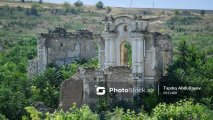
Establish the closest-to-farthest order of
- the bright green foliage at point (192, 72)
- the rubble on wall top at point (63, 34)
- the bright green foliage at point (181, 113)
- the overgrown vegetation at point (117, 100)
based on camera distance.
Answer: the bright green foliage at point (181, 113), the overgrown vegetation at point (117, 100), the bright green foliage at point (192, 72), the rubble on wall top at point (63, 34)

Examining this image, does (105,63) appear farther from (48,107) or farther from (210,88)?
(210,88)

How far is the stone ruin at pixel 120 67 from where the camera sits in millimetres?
32656

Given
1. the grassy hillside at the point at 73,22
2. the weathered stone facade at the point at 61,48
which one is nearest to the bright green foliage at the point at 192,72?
the weathered stone facade at the point at 61,48

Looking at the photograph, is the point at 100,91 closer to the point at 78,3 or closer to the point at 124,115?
the point at 124,115

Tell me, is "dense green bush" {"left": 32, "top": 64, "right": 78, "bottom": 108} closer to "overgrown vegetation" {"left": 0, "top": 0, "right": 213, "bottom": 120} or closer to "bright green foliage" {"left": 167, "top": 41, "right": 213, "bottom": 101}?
"overgrown vegetation" {"left": 0, "top": 0, "right": 213, "bottom": 120}

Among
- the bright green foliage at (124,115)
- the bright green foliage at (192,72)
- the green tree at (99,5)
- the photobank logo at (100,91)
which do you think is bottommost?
the bright green foliage at (124,115)

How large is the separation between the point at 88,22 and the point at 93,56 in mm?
61141

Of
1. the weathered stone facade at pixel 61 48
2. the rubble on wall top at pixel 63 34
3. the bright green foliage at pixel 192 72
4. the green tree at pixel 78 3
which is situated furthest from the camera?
the green tree at pixel 78 3

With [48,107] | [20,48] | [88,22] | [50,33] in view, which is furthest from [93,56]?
[88,22]

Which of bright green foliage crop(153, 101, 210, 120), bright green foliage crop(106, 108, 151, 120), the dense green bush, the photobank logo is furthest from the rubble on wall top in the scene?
bright green foliage crop(153, 101, 210, 120)

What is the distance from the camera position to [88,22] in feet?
360

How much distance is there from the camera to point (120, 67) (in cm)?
3231

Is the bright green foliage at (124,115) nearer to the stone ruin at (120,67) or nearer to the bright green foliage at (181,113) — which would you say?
the bright green foliage at (181,113)

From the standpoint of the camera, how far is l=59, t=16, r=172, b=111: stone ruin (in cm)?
3266
